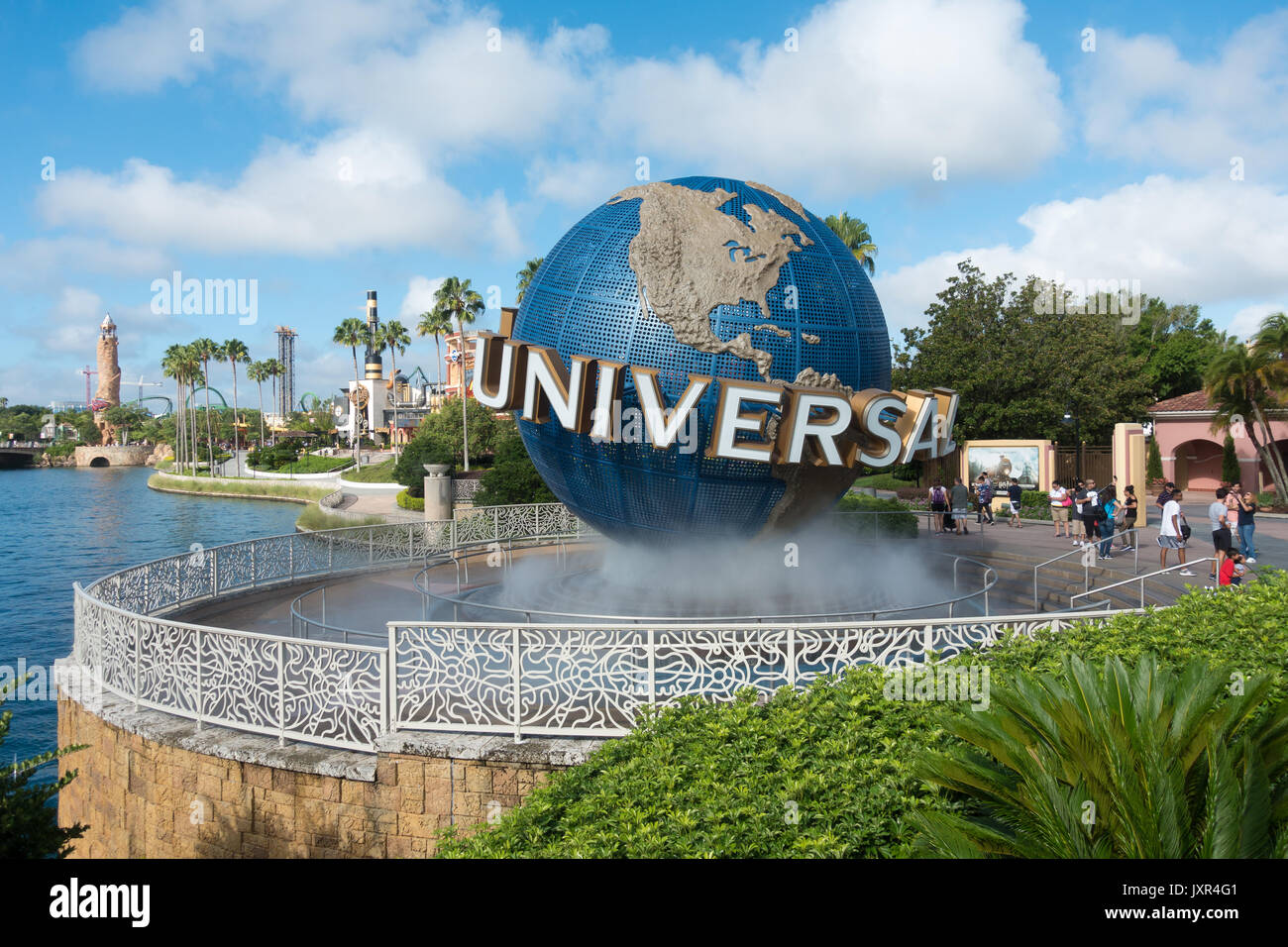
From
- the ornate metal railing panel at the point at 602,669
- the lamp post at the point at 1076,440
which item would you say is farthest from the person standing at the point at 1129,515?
the lamp post at the point at 1076,440

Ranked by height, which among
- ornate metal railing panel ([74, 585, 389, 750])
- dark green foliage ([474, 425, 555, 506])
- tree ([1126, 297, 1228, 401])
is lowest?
ornate metal railing panel ([74, 585, 389, 750])

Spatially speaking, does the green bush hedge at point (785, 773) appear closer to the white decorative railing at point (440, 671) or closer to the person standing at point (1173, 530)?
the white decorative railing at point (440, 671)

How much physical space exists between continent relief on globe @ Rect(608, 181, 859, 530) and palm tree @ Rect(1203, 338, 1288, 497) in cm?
3022

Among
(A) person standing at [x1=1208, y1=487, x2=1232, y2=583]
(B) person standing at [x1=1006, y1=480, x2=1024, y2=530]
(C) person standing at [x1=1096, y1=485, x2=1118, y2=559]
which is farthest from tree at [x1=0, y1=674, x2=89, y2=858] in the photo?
(B) person standing at [x1=1006, y1=480, x2=1024, y2=530]

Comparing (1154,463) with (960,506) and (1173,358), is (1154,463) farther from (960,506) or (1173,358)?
(960,506)

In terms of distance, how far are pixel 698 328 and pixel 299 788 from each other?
6.93 meters

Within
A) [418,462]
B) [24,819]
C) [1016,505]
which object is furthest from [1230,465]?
[24,819]

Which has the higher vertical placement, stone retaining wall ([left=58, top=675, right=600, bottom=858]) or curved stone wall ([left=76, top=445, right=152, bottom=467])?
curved stone wall ([left=76, top=445, right=152, bottom=467])

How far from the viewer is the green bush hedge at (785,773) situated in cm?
441

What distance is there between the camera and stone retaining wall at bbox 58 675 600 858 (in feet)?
23.5

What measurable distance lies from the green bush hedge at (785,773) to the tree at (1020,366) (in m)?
30.8

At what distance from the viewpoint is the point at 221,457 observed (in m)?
101

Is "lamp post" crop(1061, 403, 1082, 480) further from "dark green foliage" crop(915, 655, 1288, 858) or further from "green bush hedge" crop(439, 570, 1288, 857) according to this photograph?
"dark green foliage" crop(915, 655, 1288, 858)
